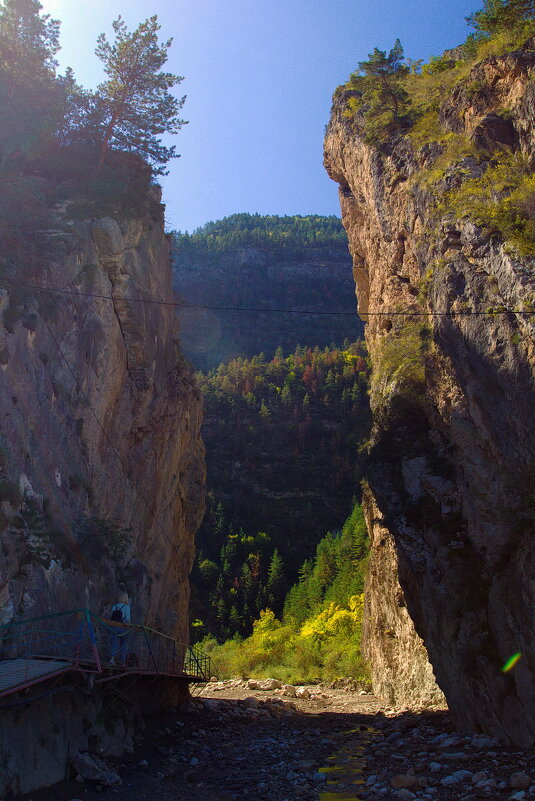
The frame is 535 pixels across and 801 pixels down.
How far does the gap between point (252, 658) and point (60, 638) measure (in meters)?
41.2

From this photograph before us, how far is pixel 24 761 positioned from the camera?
1273 cm

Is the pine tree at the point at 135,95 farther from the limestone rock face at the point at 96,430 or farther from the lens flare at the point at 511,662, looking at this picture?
the lens flare at the point at 511,662

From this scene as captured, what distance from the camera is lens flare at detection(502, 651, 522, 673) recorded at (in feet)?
52.0

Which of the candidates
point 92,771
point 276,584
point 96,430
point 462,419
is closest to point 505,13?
point 462,419

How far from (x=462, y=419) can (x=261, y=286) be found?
139m

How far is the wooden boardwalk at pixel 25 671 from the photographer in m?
12.0

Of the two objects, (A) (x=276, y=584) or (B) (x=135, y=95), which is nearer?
(B) (x=135, y=95)

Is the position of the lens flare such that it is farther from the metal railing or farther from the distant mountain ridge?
the distant mountain ridge

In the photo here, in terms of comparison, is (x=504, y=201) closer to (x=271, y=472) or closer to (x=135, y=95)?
(x=135, y=95)

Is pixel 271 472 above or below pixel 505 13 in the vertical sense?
below

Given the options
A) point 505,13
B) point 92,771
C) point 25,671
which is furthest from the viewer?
point 505,13

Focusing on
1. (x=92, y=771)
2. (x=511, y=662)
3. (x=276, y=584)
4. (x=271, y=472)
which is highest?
(x=271, y=472)

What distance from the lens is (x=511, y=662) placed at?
16.2 m

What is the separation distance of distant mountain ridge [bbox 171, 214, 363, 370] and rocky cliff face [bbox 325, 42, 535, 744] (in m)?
105
